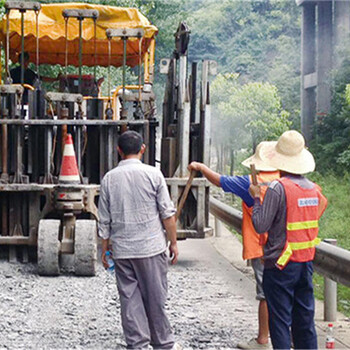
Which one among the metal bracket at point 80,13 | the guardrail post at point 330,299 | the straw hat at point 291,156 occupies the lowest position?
the guardrail post at point 330,299

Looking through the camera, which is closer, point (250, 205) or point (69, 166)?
point (250, 205)

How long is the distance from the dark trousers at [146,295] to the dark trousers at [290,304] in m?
0.87

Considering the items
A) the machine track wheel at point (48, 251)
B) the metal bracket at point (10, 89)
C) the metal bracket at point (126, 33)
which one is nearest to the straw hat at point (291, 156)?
the machine track wheel at point (48, 251)

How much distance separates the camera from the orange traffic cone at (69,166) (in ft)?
33.0

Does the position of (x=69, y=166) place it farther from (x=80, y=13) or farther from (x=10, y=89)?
(x=80, y=13)

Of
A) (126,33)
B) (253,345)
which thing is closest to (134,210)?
(253,345)

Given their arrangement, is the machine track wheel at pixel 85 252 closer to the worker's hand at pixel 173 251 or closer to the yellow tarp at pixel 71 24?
the worker's hand at pixel 173 251

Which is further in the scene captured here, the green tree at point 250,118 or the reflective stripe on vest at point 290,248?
the green tree at point 250,118

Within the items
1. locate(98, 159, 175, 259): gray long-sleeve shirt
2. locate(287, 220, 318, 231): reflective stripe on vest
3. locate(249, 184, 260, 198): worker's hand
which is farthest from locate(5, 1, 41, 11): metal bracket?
locate(287, 220, 318, 231): reflective stripe on vest

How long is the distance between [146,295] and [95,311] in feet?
6.06

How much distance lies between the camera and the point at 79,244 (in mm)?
9766

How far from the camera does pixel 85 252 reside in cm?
971

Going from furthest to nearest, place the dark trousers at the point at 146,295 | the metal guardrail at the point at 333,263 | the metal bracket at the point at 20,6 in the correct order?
the metal bracket at the point at 20,6
the metal guardrail at the point at 333,263
the dark trousers at the point at 146,295

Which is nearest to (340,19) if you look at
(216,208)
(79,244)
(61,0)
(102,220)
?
(61,0)
